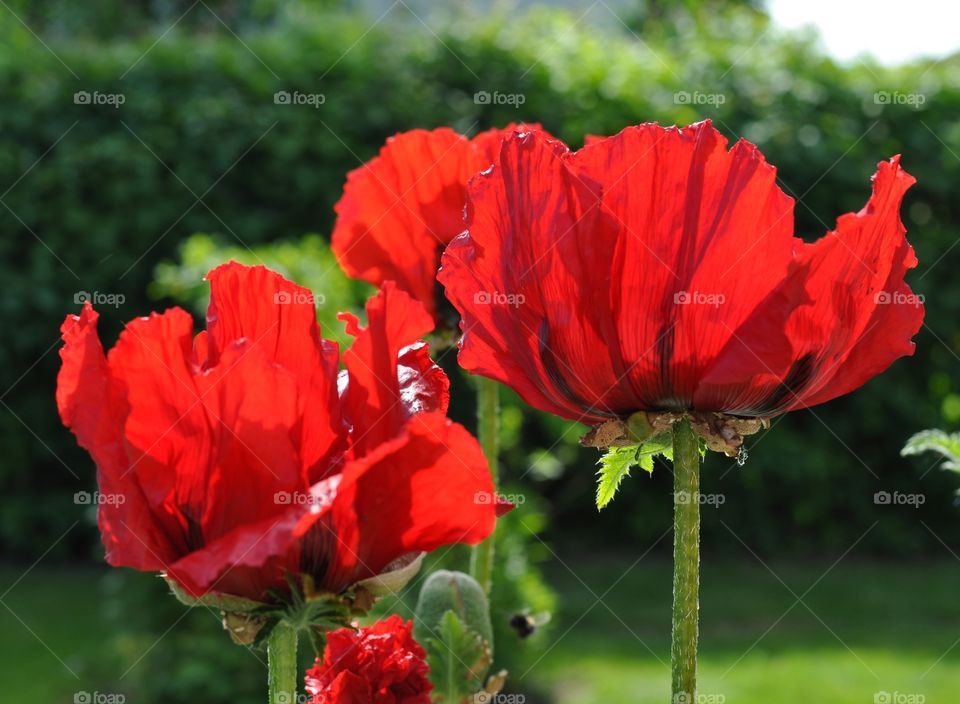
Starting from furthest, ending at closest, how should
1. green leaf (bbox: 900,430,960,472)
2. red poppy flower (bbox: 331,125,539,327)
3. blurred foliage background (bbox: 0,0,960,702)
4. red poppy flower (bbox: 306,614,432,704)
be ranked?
blurred foliage background (bbox: 0,0,960,702)
red poppy flower (bbox: 331,125,539,327)
green leaf (bbox: 900,430,960,472)
red poppy flower (bbox: 306,614,432,704)

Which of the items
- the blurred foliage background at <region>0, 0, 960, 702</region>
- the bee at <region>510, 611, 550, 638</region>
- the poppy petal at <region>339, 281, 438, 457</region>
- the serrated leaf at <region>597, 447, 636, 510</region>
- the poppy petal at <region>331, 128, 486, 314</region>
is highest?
the blurred foliage background at <region>0, 0, 960, 702</region>

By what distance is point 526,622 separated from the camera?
121 cm

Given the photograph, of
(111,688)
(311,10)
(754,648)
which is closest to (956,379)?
(754,648)

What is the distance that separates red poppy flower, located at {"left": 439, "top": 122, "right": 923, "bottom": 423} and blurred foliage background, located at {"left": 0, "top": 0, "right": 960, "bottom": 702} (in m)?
5.47

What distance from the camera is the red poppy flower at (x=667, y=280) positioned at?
81 centimetres

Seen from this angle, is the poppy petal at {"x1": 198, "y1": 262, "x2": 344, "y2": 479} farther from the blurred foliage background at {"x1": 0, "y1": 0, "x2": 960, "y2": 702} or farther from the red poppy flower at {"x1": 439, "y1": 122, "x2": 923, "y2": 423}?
the blurred foliage background at {"x1": 0, "y1": 0, "x2": 960, "y2": 702}

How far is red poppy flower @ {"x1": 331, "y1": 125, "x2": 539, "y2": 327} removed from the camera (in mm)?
1328

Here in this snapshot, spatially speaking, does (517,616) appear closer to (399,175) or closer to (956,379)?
(399,175)

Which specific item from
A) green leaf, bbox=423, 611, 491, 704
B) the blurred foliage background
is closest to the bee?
green leaf, bbox=423, 611, 491, 704

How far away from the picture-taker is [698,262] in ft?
2.66

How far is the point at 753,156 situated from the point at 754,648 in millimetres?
5385

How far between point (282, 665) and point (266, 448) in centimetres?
14

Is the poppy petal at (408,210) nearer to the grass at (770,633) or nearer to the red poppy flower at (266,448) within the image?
the red poppy flower at (266,448)

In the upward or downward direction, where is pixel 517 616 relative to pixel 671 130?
downward
